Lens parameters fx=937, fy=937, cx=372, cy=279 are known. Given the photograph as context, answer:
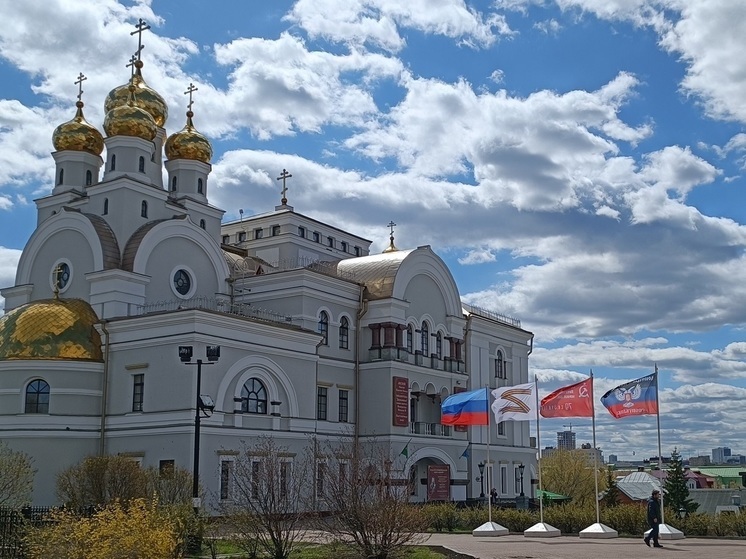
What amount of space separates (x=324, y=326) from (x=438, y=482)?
9612 millimetres

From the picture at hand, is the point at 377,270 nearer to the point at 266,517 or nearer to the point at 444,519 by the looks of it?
the point at 444,519

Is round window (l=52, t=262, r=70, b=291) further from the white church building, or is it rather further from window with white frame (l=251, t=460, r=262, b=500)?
window with white frame (l=251, t=460, r=262, b=500)

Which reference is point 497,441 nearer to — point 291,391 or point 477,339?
point 477,339

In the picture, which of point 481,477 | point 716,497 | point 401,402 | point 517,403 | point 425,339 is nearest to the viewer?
point 517,403

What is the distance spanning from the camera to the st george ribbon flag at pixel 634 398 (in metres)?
26.1

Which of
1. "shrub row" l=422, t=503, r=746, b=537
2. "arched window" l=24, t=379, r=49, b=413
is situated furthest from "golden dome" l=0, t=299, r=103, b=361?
"shrub row" l=422, t=503, r=746, b=537

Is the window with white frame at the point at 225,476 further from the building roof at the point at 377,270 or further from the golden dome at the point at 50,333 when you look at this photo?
the building roof at the point at 377,270

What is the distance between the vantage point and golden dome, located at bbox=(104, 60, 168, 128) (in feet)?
143

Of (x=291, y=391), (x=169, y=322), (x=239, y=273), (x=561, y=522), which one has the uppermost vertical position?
(x=239, y=273)

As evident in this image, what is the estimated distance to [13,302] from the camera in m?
40.9

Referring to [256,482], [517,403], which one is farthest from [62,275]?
[256,482]

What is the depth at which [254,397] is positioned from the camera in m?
35.6

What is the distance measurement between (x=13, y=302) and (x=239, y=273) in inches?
403

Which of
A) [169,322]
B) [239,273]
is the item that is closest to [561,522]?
[169,322]
